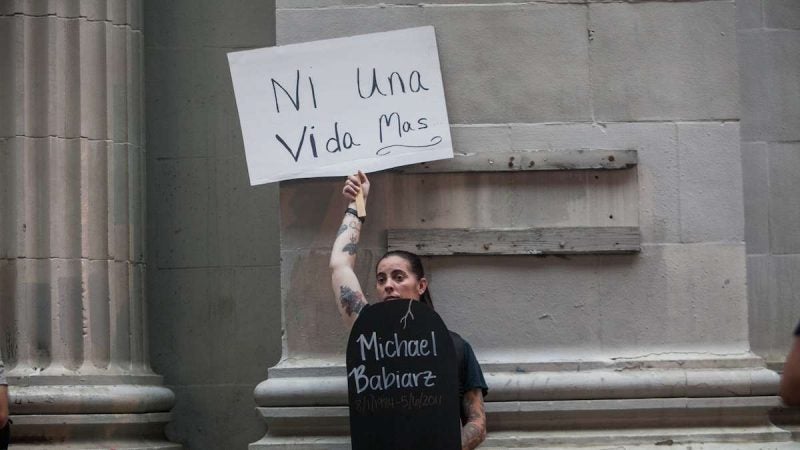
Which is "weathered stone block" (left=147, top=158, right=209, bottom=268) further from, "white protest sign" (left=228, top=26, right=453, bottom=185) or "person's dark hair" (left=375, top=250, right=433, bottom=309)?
"person's dark hair" (left=375, top=250, right=433, bottom=309)

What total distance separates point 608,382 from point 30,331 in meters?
3.25

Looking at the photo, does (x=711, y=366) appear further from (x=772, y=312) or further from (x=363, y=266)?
(x=363, y=266)

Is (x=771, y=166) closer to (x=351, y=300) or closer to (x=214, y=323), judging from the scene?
(x=351, y=300)

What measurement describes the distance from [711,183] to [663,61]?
2.41ft

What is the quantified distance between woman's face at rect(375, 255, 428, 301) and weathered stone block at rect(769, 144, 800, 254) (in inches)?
99.7

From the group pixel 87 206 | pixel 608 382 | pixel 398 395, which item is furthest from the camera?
pixel 87 206

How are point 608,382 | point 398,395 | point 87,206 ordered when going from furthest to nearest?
point 87,206 → point 608,382 → point 398,395

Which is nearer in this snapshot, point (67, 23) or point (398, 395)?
point (398, 395)

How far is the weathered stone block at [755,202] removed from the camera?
8.53 m

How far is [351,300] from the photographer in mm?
7199

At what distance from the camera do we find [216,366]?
8.76 metres

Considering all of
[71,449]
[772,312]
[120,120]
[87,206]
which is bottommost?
[71,449]

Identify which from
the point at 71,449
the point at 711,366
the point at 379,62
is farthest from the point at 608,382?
the point at 71,449

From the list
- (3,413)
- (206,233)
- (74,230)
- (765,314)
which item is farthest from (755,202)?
(3,413)
